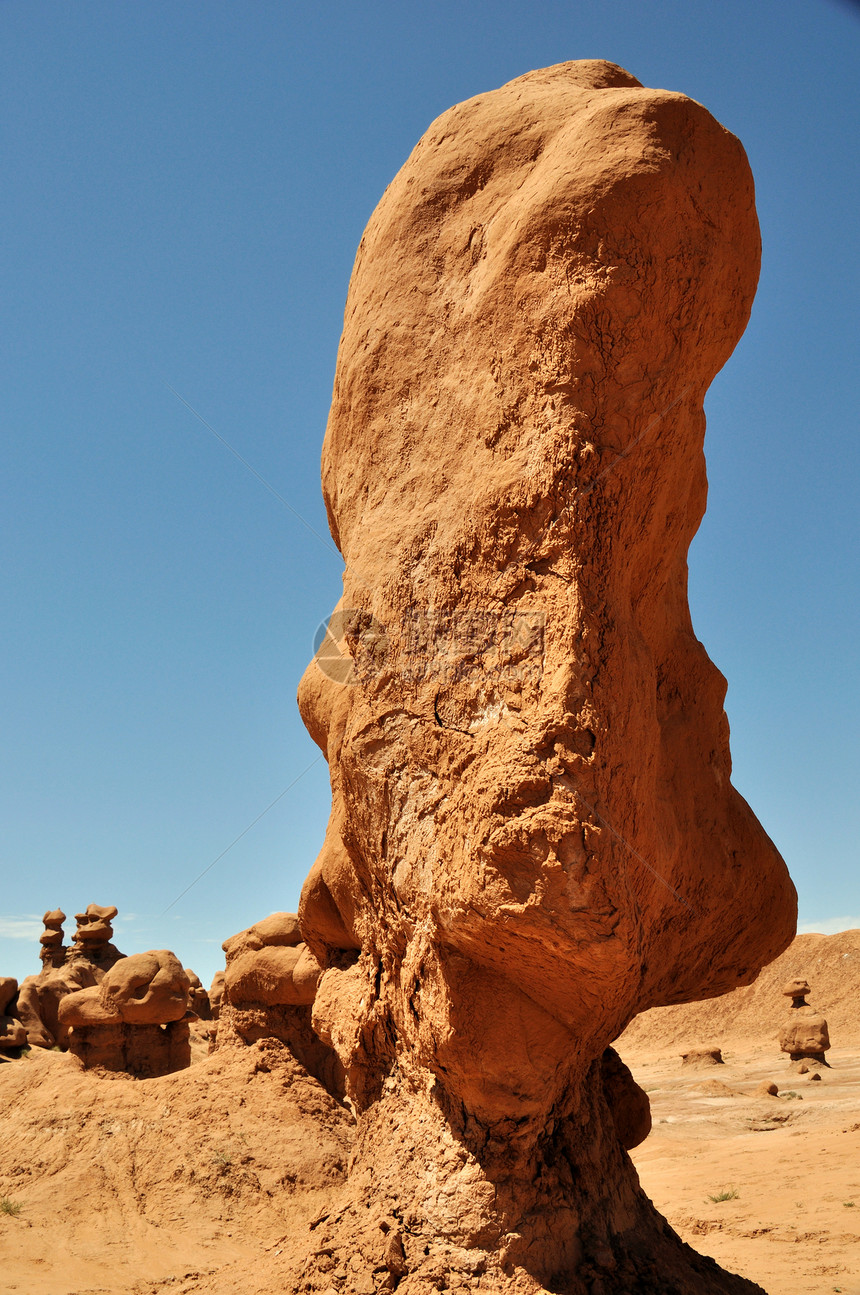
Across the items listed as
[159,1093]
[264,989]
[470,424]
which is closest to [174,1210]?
[159,1093]

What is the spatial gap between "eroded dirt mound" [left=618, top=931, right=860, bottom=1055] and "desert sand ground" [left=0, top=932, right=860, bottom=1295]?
58.9 feet

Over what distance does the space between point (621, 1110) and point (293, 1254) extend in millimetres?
1875

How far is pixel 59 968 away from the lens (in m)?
22.3

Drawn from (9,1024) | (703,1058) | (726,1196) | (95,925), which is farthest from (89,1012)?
(703,1058)

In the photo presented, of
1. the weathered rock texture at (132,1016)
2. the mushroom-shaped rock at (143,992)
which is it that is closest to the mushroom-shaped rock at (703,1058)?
the weathered rock texture at (132,1016)

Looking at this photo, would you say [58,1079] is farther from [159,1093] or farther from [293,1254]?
[293,1254]

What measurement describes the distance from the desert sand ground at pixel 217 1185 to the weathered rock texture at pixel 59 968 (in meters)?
11.0

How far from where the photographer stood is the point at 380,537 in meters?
4.34

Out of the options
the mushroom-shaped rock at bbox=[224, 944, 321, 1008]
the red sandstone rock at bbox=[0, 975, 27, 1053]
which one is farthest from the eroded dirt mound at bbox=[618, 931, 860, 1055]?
the mushroom-shaped rock at bbox=[224, 944, 321, 1008]

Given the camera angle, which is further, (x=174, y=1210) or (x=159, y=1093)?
(x=159, y=1093)

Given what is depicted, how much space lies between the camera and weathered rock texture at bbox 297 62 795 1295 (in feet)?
11.2

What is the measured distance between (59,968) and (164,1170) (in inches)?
650

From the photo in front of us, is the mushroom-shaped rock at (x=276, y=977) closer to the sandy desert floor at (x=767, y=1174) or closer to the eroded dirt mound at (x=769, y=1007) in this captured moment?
the sandy desert floor at (x=767, y=1174)

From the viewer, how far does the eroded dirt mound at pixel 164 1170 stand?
6.68 metres
